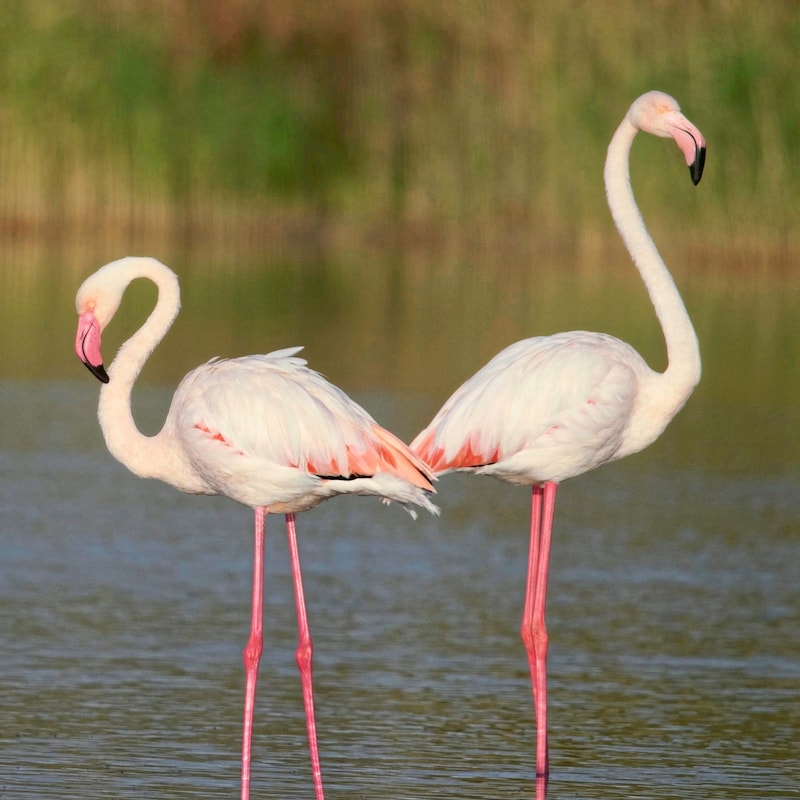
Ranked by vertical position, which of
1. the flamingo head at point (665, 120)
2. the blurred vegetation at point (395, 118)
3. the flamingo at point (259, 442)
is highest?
the blurred vegetation at point (395, 118)

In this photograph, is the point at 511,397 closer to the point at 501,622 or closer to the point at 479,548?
the point at 501,622

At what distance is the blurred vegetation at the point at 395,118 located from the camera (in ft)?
86.9

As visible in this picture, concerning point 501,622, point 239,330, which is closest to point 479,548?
point 501,622

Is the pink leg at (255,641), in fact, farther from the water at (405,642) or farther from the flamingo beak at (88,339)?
the flamingo beak at (88,339)

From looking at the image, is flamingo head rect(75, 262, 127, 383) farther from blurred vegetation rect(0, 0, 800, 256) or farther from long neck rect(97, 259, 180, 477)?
blurred vegetation rect(0, 0, 800, 256)

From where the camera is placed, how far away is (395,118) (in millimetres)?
31266

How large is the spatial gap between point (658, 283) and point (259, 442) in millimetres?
1706

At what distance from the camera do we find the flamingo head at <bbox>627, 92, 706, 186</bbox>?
24.0ft

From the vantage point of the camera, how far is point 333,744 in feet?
22.6

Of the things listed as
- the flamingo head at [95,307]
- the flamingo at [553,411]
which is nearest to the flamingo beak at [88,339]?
the flamingo head at [95,307]

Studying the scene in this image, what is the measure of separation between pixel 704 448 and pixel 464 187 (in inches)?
609

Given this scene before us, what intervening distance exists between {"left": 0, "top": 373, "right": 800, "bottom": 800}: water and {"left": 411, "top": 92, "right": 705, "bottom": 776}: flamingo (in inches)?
23.5

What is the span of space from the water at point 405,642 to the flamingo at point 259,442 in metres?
0.56

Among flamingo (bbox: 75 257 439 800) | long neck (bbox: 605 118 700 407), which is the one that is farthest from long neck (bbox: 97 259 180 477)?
long neck (bbox: 605 118 700 407)
